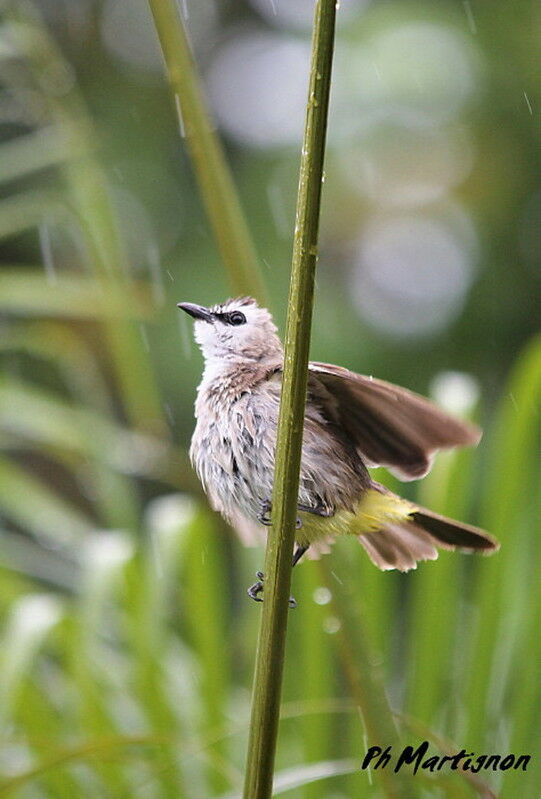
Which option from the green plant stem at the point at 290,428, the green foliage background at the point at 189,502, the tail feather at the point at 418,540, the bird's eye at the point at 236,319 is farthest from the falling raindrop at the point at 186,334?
the green plant stem at the point at 290,428

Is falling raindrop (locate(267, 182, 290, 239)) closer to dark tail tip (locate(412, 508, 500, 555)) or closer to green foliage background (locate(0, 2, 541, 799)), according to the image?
green foliage background (locate(0, 2, 541, 799))

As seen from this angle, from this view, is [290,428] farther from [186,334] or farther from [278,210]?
[278,210]

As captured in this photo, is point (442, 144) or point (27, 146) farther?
point (442, 144)

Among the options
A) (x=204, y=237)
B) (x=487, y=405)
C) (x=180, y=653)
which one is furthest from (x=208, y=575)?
(x=204, y=237)

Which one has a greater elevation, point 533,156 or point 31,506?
point 533,156

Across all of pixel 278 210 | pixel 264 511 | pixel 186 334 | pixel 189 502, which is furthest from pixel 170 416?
pixel 264 511

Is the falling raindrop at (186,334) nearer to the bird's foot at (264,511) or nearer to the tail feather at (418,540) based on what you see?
the bird's foot at (264,511)

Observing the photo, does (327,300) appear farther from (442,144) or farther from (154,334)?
(442,144)

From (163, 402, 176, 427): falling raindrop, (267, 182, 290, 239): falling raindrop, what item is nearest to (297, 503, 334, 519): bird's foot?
(163, 402, 176, 427): falling raindrop
